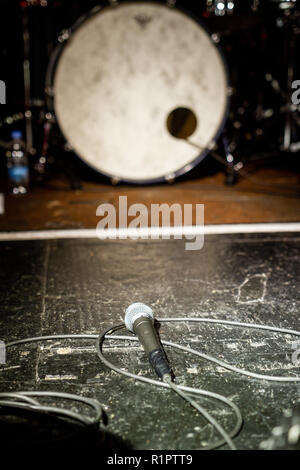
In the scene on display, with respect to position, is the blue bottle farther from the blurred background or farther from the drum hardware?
the drum hardware

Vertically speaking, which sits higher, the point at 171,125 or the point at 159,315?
the point at 171,125

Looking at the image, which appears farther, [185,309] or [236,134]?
[236,134]

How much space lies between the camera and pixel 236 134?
12.2 feet

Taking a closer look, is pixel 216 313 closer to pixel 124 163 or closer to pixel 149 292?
pixel 149 292

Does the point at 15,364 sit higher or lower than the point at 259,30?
lower

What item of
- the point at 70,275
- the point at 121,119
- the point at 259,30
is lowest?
the point at 70,275

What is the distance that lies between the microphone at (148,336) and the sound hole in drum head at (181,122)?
1.74 meters

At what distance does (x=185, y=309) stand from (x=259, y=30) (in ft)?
8.94

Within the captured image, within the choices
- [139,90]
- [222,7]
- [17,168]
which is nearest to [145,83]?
[139,90]

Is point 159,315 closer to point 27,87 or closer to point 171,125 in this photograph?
point 171,125

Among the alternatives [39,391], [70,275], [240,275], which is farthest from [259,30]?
[39,391]

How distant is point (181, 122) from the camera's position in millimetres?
2645

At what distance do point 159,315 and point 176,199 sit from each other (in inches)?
58.9

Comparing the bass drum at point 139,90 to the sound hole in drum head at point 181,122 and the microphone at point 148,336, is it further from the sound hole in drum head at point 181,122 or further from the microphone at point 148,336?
the microphone at point 148,336
